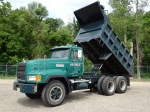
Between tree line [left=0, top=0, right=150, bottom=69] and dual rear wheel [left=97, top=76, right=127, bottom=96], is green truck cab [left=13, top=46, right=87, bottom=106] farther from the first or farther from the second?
tree line [left=0, top=0, right=150, bottom=69]

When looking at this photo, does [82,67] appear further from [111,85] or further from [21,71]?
[21,71]

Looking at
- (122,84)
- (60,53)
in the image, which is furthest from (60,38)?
(60,53)

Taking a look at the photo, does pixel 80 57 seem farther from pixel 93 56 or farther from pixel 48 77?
pixel 93 56

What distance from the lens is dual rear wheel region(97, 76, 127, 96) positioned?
9361 millimetres

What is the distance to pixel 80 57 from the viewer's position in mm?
8172

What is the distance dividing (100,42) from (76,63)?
76.7 inches

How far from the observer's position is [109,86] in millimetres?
9883

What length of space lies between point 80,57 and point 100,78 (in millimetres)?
2301

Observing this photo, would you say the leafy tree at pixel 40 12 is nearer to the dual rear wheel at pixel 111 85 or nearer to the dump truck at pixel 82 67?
the dump truck at pixel 82 67

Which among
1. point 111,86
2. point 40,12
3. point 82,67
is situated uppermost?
point 40,12

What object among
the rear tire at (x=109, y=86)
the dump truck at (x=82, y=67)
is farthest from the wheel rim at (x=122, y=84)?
the rear tire at (x=109, y=86)

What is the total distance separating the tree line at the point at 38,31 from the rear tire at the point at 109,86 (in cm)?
1177

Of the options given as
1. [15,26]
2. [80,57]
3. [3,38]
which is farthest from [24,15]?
[80,57]

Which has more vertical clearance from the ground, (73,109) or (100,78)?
(100,78)
